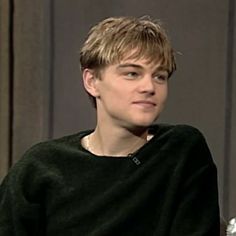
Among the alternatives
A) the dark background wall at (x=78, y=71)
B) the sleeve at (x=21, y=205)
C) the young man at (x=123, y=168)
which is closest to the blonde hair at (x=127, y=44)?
the young man at (x=123, y=168)

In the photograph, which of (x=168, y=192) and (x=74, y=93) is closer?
(x=168, y=192)

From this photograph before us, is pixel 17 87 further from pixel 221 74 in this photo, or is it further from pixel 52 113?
pixel 221 74

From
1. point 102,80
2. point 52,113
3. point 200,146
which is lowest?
point 52,113

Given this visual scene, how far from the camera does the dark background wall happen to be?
2.23 metres

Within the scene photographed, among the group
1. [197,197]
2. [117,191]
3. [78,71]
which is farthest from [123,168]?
[78,71]

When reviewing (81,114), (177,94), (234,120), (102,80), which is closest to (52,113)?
(81,114)

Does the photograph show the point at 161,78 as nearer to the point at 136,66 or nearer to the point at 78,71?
the point at 136,66

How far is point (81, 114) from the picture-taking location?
2.32 metres

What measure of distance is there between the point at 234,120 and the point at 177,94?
18 centimetres

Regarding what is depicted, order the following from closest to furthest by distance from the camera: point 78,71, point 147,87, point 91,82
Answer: point 147,87 < point 91,82 < point 78,71

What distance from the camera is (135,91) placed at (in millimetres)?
1404

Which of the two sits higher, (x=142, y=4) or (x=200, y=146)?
(x=142, y=4)

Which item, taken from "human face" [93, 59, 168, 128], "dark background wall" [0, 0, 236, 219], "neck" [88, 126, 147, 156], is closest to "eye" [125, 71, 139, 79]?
"human face" [93, 59, 168, 128]

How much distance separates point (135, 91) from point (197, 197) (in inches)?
8.9
